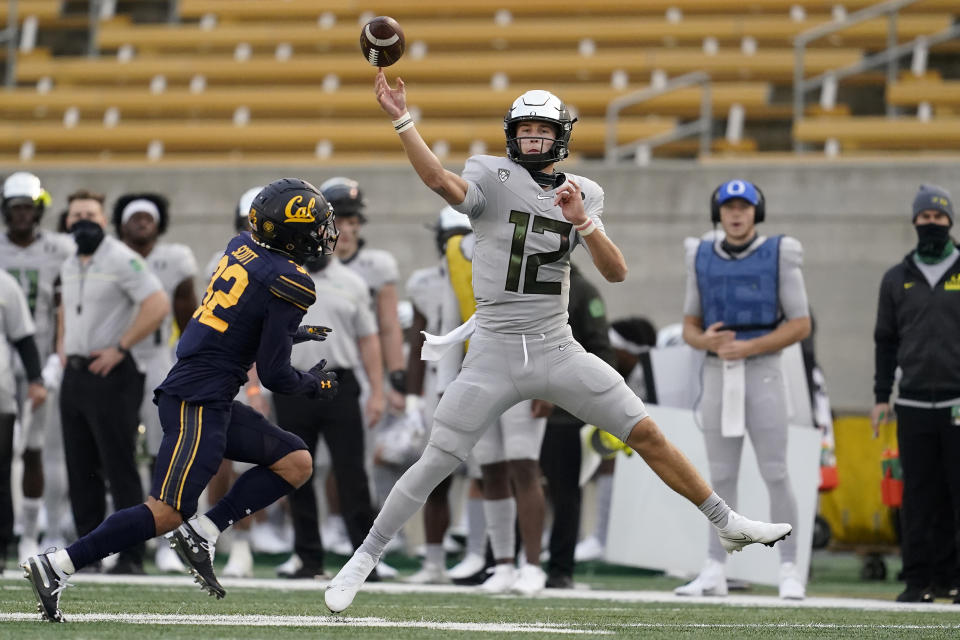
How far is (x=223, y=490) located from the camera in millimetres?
8539

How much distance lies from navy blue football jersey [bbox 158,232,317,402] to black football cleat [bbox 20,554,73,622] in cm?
71

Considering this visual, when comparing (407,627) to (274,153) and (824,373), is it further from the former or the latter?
(274,153)

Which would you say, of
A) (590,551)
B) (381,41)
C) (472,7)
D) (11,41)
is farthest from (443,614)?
(11,41)

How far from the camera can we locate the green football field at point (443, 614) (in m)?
4.92

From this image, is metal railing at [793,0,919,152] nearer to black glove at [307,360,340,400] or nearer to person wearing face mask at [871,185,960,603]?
person wearing face mask at [871,185,960,603]

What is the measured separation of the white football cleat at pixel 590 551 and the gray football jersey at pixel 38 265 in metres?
3.42

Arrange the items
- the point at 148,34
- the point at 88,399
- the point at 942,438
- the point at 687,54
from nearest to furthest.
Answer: the point at 942,438, the point at 88,399, the point at 687,54, the point at 148,34

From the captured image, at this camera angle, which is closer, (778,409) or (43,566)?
(43,566)

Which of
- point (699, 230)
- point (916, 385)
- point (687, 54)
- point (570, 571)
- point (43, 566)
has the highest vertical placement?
point (687, 54)

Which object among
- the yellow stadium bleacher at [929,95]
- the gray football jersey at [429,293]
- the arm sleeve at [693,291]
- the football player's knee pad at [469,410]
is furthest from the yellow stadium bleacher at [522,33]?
the football player's knee pad at [469,410]

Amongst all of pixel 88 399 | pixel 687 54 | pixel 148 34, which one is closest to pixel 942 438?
pixel 88 399

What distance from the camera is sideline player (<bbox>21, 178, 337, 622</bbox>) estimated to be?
5.26m

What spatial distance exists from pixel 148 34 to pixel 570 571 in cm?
897

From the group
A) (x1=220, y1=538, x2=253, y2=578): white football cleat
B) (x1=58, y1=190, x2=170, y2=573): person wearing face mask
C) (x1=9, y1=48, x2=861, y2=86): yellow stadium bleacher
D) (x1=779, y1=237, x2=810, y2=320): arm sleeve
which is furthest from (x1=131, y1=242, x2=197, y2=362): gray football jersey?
(x1=9, y1=48, x2=861, y2=86): yellow stadium bleacher
